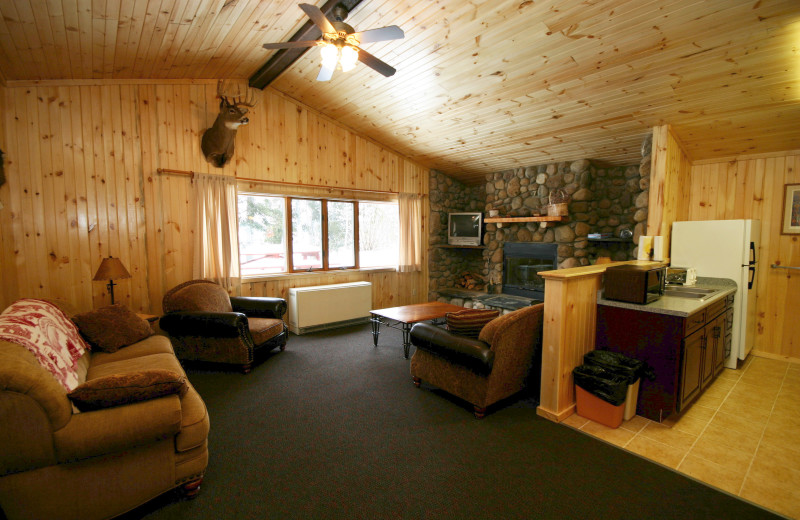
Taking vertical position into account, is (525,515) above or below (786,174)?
below

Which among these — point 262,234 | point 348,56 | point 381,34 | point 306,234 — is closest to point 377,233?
point 306,234

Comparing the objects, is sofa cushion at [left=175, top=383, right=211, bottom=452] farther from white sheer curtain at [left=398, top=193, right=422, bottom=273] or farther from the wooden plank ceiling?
white sheer curtain at [left=398, top=193, right=422, bottom=273]

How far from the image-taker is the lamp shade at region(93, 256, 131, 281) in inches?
128

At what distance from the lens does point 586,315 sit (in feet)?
8.98

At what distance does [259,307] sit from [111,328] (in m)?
1.41

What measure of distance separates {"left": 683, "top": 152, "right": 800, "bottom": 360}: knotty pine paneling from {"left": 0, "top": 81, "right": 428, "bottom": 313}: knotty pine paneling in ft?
17.5

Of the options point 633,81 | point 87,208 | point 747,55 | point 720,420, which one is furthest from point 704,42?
point 87,208

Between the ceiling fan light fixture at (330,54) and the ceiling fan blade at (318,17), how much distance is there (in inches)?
5.2

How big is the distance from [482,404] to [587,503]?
0.89 m

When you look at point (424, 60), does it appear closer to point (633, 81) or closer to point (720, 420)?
point (633, 81)

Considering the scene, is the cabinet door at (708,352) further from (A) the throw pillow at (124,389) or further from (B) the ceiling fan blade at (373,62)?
(A) the throw pillow at (124,389)

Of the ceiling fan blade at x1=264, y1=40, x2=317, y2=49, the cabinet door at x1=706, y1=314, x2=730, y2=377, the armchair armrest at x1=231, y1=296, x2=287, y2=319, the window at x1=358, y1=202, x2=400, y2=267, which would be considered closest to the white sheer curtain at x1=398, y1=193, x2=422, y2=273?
the window at x1=358, y1=202, x2=400, y2=267

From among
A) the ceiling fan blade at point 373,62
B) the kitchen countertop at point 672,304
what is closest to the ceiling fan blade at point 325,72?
the ceiling fan blade at point 373,62

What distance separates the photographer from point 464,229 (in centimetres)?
635
